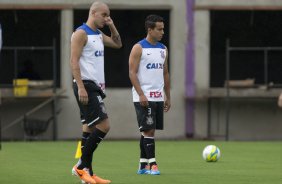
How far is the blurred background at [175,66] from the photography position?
Answer: 28625 mm

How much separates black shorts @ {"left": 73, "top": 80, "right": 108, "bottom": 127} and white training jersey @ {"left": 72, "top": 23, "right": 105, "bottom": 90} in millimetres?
92

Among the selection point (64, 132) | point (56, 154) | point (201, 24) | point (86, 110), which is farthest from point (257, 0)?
point (86, 110)

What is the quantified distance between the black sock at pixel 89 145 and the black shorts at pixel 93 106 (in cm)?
14

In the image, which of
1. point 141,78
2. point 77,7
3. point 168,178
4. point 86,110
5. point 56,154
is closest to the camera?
point 86,110

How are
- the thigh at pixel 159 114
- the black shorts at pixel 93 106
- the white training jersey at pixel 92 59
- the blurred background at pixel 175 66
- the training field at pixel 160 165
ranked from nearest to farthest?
the black shorts at pixel 93 106, the white training jersey at pixel 92 59, the training field at pixel 160 165, the thigh at pixel 159 114, the blurred background at pixel 175 66

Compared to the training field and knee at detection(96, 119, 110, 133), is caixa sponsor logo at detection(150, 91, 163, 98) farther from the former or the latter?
knee at detection(96, 119, 110, 133)

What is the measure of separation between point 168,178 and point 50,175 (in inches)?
67.5

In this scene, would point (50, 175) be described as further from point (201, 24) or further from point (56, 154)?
point (201, 24)

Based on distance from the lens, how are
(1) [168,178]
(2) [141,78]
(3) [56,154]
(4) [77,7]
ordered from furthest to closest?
(4) [77,7]
(3) [56,154]
(2) [141,78]
(1) [168,178]

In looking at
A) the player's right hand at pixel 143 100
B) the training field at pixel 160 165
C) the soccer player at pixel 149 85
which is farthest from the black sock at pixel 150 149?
the player's right hand at pixel 143 100

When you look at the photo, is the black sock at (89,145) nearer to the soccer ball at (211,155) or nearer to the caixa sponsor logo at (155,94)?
the caixa sponsor logo at (155,94)

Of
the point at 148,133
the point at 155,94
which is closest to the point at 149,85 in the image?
the point at 155,94

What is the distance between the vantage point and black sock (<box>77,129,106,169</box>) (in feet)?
39.6

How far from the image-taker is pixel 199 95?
29.0 m
